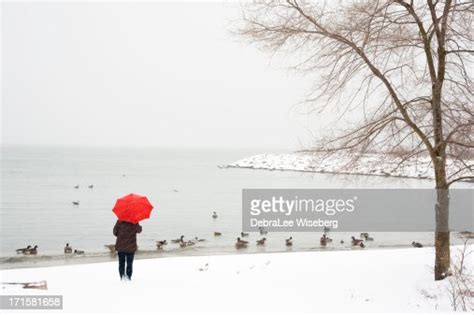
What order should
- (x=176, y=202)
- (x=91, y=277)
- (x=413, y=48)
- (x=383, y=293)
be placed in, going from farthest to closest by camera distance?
(x=176, y=202)
(x=91, y=277)
(x=413, y=48)
(x=383, y=293)

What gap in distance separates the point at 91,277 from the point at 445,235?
6.91 metres

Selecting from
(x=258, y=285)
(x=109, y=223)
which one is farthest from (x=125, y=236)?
(x=109, y=223)

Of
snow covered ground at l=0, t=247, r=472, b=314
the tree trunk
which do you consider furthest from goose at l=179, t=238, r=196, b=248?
the tree trunk

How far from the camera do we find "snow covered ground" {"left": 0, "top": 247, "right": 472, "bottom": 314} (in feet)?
23.1

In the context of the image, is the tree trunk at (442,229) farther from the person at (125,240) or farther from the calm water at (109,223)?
the person at (125,240)

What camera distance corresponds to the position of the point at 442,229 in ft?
27.1

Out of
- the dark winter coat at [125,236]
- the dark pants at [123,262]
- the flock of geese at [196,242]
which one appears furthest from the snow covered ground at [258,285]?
the flock of geese at [196,242]

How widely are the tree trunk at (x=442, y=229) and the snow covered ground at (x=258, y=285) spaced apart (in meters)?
0.31

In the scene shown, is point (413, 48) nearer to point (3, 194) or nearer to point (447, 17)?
point (447, 17)

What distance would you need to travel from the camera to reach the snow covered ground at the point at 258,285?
7.03 m

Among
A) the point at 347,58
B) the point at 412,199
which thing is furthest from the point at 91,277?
the point at 412,199

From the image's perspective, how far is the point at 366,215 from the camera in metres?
38.8

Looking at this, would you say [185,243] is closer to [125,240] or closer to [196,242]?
[196,242]

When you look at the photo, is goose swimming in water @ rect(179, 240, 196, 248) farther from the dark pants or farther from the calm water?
the dark pants
